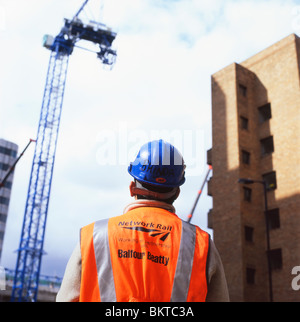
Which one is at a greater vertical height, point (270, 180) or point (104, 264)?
point (270, 180)

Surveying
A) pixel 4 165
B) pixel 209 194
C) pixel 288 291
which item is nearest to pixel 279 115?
pixel 209 194

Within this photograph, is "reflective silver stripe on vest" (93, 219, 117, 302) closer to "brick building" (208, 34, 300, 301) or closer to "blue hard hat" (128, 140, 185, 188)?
"blue hard hat" (128, 140, 185, 188)

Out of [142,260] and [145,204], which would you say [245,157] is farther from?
[142,260]

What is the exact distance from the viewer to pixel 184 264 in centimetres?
249

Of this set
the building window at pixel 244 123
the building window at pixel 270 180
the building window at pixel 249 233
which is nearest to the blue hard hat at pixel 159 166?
the building window at pixel 249 233

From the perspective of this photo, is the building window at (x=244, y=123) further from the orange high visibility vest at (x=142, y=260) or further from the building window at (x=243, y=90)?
the orange high visibility vest at (x=142, y=260)

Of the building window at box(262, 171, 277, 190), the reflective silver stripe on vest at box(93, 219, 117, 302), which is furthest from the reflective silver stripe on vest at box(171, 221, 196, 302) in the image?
the building window at box(262, 171, 277, 190)

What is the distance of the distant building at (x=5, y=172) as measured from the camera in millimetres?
93000

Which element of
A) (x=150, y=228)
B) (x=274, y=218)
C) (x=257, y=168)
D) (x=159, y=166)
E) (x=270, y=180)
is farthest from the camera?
(x=257, y=168)

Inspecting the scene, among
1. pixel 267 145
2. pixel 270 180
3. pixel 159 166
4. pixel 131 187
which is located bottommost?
pixel 131 187

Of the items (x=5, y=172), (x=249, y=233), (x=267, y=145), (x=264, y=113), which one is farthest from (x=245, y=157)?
(x=5, y=172)

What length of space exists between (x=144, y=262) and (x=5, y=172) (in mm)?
99083
